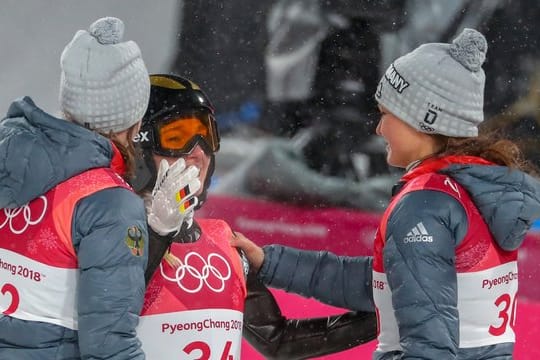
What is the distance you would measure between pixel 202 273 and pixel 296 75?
112 inches

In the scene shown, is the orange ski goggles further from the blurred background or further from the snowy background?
the snowy background

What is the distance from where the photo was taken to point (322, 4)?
5.08m

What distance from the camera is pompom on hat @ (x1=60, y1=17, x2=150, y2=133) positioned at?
215 cm

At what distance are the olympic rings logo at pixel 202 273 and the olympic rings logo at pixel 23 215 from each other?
1.28ft

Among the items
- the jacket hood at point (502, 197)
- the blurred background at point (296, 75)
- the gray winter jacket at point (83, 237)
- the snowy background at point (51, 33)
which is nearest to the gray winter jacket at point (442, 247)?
the jacket hood at point (502, 197)

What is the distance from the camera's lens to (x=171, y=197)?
7.07 feet

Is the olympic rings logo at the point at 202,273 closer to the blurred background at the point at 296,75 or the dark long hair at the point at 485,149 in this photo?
the dark long hair at the point at 485,149

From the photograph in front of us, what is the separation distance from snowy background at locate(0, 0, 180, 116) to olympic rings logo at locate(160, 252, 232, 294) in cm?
235

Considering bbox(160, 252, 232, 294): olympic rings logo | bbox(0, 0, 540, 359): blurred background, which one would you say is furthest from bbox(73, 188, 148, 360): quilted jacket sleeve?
bbox(0, 0, 540, 359): blurred background

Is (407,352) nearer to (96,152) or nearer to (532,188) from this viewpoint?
(532,188)

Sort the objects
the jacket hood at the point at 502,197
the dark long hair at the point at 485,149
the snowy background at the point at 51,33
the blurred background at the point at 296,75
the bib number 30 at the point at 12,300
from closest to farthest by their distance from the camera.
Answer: the bib number 30 at the point at 12,300, the jacket hood at the point at 502,197, the dark long hair at the point at 485,149, the snowy background at the point at 51,33, the blurred background at the point at 296,75

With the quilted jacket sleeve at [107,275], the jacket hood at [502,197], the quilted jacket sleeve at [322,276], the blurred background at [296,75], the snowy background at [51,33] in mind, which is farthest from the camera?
the blurred background at [296,75]

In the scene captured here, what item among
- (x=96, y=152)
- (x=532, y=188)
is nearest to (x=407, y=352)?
(x=532, y=188)

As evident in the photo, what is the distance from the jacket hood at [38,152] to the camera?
2031 millimetres
